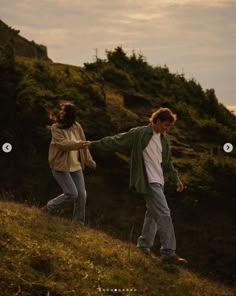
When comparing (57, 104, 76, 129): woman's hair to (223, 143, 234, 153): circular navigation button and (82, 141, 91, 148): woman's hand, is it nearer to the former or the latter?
(82, 141, 91, 148): woman's hand

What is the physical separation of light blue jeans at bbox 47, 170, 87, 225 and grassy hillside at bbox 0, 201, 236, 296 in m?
0.52

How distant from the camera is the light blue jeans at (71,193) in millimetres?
12641

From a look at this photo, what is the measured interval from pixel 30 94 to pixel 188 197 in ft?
17.3

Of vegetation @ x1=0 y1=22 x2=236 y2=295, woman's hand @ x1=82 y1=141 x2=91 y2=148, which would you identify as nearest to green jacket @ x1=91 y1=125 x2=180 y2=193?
woman's hand @ x1=82 y1=141 x2=91 y2=148

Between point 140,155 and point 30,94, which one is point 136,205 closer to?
point 30,94

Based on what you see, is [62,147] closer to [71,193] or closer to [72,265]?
[71,193]

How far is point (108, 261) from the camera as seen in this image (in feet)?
33.4

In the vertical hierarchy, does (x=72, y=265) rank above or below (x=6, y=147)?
below

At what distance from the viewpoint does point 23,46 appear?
3177cm

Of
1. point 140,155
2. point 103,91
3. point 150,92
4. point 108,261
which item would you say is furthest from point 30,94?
point 108,261

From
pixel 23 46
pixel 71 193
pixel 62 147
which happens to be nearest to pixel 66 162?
pixel 62 147

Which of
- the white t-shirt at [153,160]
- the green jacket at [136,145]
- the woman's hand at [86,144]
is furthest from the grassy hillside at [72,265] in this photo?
the woman's hand at [86,144]

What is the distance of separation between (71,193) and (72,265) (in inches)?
133

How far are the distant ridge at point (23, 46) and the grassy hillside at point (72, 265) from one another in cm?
1647
